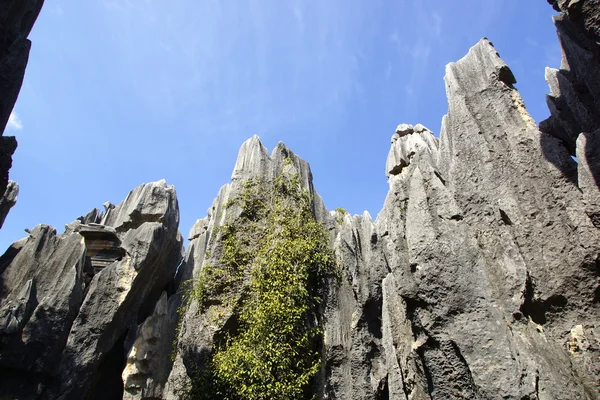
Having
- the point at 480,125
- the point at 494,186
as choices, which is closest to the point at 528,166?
the point at 494,186

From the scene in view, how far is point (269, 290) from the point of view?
12.3 metres

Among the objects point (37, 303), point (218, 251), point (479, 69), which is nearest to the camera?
point (479, 69)

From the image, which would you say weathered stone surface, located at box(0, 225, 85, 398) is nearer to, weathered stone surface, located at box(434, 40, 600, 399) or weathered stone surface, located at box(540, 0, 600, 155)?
weathered stone surface, located at box(434, 40, 600, 399)

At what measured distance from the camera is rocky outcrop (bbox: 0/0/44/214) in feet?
22.7

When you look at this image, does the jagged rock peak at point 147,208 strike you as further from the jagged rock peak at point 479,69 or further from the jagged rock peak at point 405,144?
the jagged rock peak at point 479,69

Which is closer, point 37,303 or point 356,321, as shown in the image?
point 356,321

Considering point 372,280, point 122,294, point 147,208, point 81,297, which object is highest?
point 147,208

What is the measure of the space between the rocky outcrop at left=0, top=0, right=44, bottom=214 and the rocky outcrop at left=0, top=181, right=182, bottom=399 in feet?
35.4

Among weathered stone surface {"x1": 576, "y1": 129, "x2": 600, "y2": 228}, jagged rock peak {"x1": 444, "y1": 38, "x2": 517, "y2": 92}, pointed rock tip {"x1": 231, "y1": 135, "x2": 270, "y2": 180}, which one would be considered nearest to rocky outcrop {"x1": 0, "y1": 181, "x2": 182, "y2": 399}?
pointed rock tip {"x1": 231, "y1": 135, "x2": 270, "y2": 180}

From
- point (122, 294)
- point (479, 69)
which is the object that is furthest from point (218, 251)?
point (479, 69)

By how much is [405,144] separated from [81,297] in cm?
1694

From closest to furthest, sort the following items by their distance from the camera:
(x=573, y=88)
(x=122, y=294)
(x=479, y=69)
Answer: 1. (x=573, y=88)
2. (x=479, y=69)
3. (x=122, y=294)

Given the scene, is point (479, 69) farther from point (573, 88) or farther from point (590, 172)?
point (590, 172)

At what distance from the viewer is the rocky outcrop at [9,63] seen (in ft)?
22.7
